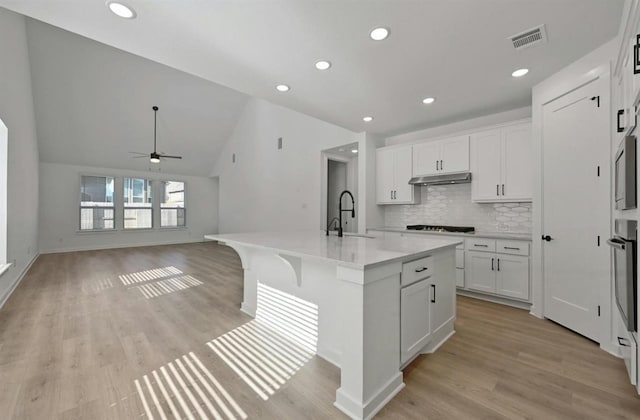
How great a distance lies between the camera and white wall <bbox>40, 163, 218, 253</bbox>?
6.97m

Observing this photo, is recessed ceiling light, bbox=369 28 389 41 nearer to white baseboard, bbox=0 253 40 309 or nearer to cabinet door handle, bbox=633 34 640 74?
cabinet door handle, bbox=633 34 640 74

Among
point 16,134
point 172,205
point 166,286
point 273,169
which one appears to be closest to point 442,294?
point 166,286

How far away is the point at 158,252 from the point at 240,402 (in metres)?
6.88

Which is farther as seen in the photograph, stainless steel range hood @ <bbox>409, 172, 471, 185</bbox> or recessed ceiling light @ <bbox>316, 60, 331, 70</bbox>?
stainless steel range hood @ <bbox>409, 172, 471, 185</bbox>

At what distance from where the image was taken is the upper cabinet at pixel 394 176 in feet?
14.7

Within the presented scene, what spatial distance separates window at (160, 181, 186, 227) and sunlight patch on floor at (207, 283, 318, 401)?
7.71 m

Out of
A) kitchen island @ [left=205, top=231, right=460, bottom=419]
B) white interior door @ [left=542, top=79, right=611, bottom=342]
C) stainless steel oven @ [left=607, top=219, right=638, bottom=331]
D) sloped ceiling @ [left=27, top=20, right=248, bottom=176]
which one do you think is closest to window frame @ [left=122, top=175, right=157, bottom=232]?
sloped ceiling @ [left=27, top=20, right=248, bottom=176]

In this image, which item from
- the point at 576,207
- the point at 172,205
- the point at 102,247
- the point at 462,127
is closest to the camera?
the point at 576,207

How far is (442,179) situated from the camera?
400 centimetres

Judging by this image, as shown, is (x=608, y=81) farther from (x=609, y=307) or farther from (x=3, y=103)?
(x=3, y=103)

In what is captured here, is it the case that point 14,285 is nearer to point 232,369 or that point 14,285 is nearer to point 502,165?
point 232,369

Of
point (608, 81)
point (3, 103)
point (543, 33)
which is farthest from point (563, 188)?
point (3, 103)

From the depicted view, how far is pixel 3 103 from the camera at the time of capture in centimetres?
327

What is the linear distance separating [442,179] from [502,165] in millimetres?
764
